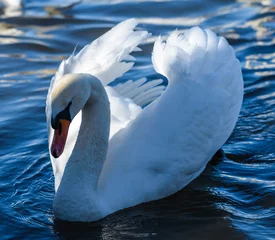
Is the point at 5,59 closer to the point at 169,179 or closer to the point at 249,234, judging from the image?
the point at 169,179

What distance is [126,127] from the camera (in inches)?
260

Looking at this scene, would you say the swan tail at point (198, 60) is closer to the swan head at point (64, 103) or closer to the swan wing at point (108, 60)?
the swan wing at point (108, 60)

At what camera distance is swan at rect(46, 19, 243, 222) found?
6.12 metres

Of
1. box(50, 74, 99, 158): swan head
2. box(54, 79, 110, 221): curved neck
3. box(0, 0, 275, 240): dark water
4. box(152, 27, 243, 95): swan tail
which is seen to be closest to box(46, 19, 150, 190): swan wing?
box(152, 27, 243, 95): swan tail

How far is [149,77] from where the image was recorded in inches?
403

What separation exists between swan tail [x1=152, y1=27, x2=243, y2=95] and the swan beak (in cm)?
140

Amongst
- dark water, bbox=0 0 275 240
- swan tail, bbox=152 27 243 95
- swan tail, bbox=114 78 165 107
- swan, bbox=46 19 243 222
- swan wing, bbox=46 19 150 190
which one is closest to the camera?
swan, bbox=46 19 243 222

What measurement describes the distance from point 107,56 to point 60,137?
5.82 feet

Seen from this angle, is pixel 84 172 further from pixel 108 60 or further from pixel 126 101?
pixel 108 60

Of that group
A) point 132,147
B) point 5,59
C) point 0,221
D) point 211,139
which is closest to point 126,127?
point 132,147

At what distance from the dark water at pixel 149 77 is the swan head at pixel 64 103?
3.05ft

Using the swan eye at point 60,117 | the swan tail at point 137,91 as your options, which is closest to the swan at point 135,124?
the swan eye at point 60,117

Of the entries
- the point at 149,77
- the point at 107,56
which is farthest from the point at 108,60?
the point at 149,77

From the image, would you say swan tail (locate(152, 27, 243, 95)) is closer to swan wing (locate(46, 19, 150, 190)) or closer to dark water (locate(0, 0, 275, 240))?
swan wing (locate(46, 19, 150, 190))
